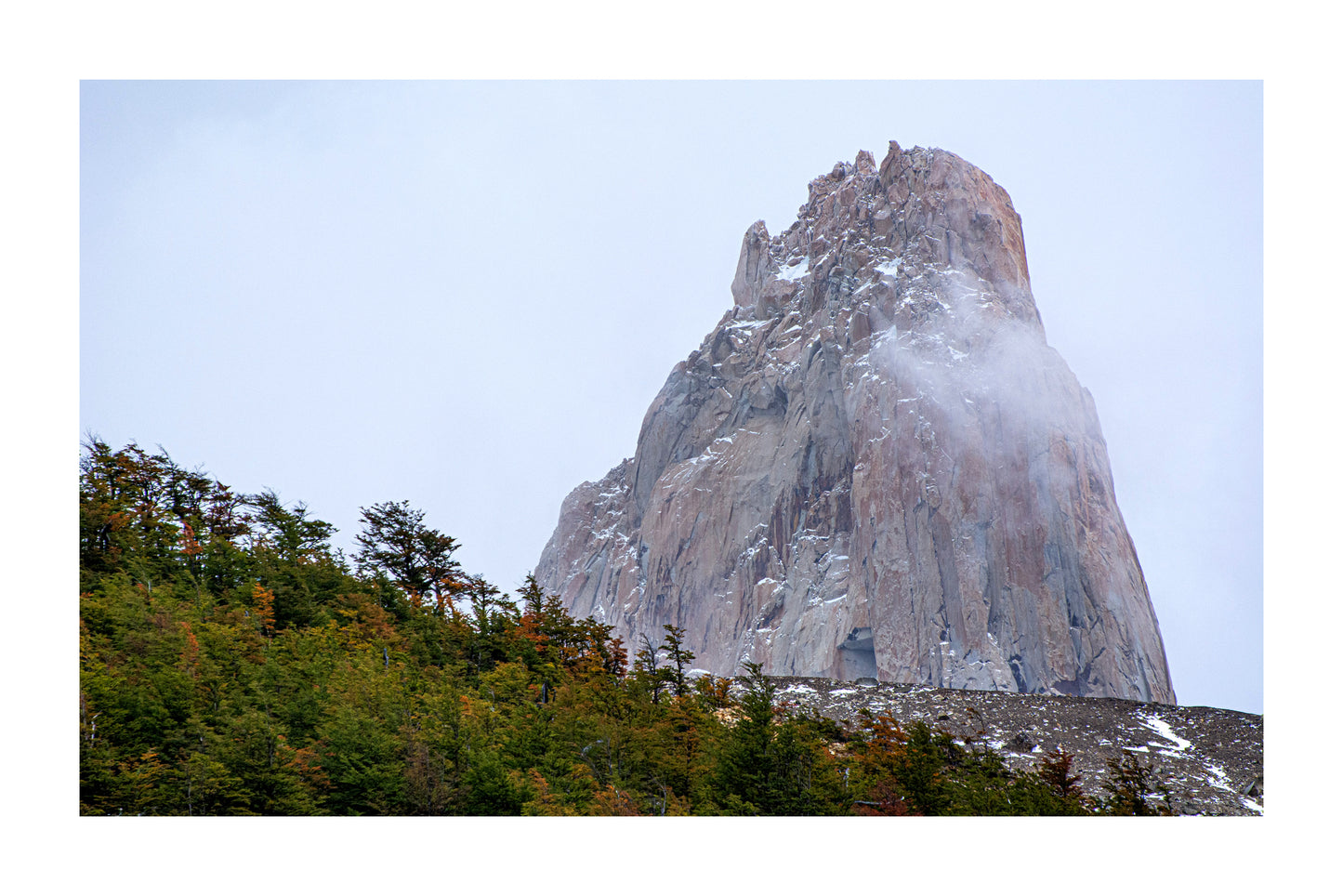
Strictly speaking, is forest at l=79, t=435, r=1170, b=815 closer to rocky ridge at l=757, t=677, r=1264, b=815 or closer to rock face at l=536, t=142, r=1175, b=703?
rocky ridge at l=757, t=677, r=1264, b=815

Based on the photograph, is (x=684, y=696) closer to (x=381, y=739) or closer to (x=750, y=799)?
(x=750, y=799)

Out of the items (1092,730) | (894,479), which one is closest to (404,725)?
(1092,730)

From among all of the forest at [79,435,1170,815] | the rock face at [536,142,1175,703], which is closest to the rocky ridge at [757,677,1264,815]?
the forest at [79,435,1170,815]

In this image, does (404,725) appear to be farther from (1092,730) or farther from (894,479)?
(894,479)

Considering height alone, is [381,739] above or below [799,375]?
below

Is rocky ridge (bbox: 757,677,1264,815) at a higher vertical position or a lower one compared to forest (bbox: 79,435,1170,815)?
lower

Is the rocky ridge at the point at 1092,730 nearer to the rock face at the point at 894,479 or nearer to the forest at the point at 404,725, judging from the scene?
the forest at the point at 404,725
